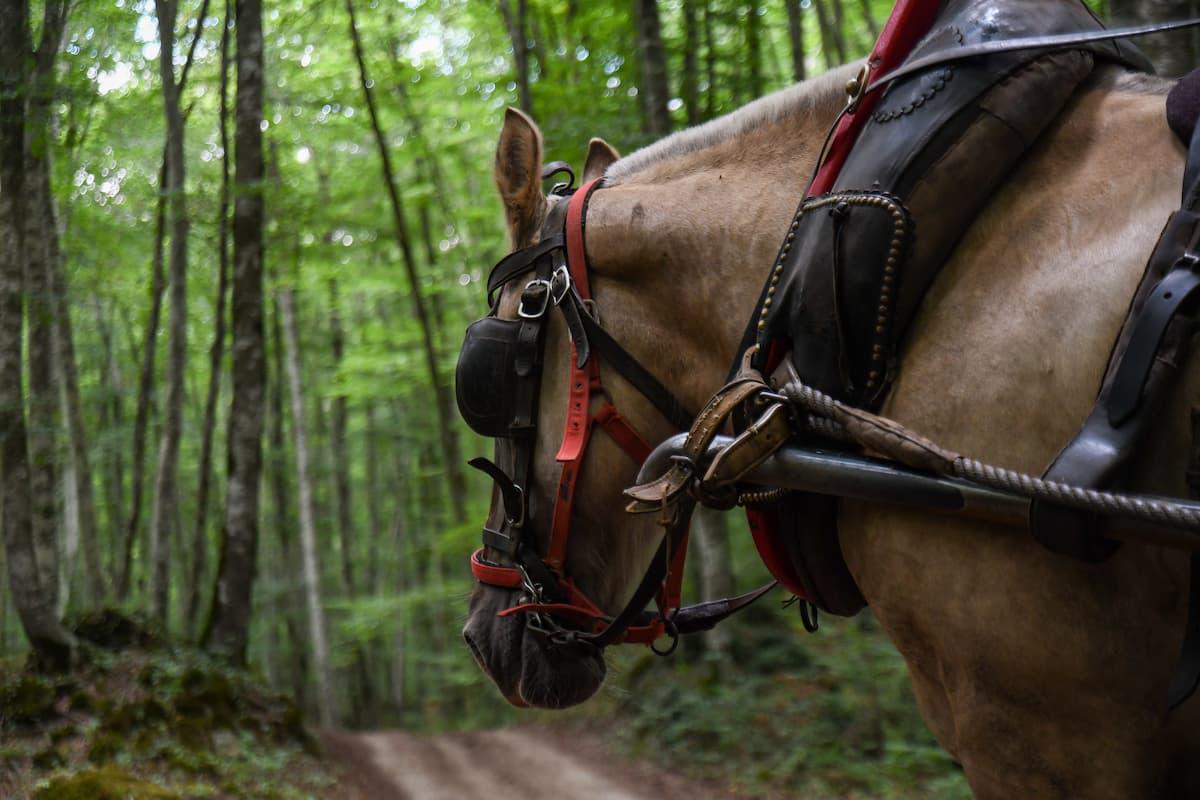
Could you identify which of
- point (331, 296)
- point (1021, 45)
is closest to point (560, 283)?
point (1021, 45)

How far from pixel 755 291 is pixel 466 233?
15.6m

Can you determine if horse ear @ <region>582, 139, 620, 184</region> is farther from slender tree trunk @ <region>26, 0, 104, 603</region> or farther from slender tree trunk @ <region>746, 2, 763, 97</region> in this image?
slender tree trunk @ <region>746, 2, 763, 97</region>

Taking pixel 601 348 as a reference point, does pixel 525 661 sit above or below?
below

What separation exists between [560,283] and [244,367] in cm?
772

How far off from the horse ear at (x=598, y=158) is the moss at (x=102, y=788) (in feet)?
14.8

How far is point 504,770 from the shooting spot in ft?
31.9

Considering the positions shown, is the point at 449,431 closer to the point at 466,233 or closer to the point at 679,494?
the point at 466,233

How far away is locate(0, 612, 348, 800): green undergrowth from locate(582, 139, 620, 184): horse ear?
14.8ft

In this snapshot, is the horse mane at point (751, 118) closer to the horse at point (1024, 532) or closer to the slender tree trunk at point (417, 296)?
the horse at point (1024, 532)

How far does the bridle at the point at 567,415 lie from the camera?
2.17m

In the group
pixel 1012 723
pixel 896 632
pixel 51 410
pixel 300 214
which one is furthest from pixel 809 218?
pixel 300 214

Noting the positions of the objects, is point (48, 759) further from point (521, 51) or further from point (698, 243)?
point (521, 51)

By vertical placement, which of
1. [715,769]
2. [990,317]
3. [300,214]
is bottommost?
[715,769]

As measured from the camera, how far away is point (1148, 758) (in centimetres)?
138
